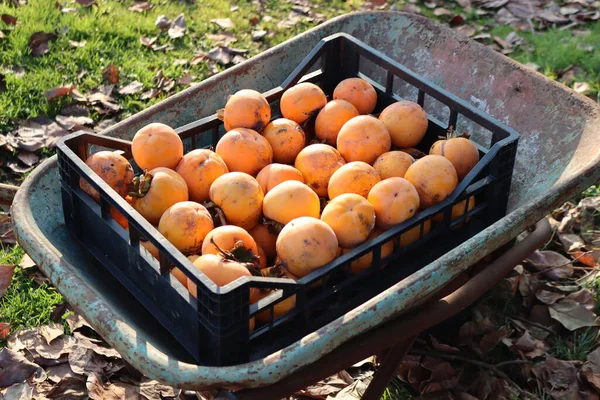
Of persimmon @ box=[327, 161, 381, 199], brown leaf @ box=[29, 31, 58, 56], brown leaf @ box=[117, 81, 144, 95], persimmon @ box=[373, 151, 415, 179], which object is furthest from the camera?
brown leaf @ box=[29, 31, 58, 56]

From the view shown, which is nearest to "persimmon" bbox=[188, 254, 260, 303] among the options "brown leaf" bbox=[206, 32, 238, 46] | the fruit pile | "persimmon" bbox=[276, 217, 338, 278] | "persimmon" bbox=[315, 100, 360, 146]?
the fruit pile

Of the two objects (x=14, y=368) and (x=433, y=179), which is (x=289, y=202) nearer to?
(x=433, y=179)

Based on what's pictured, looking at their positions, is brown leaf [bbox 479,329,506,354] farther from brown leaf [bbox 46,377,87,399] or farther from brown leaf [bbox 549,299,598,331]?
brown leaf [bbox 46,377,87,399]

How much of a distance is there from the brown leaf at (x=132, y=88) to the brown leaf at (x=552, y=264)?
89.7 inches

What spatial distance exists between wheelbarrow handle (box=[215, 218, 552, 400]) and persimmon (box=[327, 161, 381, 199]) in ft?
1.28

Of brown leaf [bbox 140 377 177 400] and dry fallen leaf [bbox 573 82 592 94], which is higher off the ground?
dry fallen leaf [bbox 573 82 592 94]

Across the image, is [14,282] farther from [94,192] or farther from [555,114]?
[555,114]

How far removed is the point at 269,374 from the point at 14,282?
177 cm

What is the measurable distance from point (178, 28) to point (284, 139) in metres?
2.60

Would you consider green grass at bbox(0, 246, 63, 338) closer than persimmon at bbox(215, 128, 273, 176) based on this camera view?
No

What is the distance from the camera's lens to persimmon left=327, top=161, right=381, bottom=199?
2291 mm

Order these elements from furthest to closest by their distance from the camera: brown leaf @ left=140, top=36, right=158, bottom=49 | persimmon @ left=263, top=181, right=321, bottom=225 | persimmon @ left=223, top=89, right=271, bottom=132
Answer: brown leaf @ left=140, top=36, right=158, bottom=49
persimmon @ left=223, top=89, right=271, bottom=132
persimmon @ left=263, top=181, right=321, bottom=225

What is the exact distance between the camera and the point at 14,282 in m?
3.20

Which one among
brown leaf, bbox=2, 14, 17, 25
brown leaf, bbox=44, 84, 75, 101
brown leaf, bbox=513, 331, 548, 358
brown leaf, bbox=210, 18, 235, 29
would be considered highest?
brown leaf, bbox=2, 14, 17, 25
